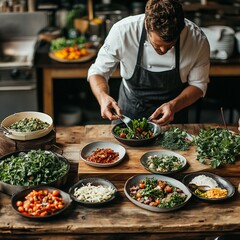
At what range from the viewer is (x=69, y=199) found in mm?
2754

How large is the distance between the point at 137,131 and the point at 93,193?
75 centimetres

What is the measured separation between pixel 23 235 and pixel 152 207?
733mm

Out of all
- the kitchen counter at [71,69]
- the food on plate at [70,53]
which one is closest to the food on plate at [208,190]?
the kitchen counter at [71,69]

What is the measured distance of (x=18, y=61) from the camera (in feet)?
18.4

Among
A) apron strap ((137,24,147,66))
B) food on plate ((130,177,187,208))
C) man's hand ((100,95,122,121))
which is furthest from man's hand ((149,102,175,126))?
food on plate ((130,177,187,208))

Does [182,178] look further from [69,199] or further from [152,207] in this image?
[69,199]

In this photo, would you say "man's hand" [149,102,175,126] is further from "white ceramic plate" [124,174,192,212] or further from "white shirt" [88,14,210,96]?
"white ceramic plate" [124,174,192,212]

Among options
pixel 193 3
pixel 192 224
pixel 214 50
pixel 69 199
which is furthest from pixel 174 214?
pixel 193 3

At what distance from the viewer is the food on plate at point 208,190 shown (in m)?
2.85

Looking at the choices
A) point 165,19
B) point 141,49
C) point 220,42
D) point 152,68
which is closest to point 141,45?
point 141,49

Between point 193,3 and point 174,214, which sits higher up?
point 193,3

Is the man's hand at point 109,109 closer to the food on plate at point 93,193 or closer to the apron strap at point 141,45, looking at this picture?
the apron strap at point 141,45

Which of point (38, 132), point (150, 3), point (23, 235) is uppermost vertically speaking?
point (150, 3)

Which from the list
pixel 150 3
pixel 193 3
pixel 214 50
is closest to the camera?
pixel 150 3
